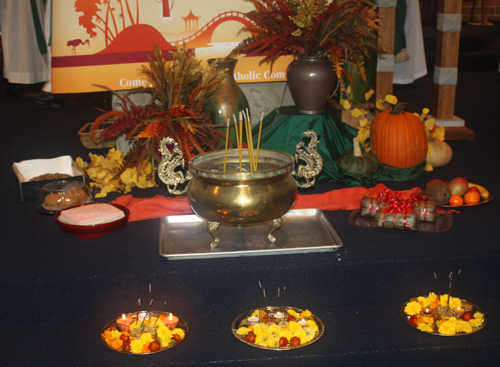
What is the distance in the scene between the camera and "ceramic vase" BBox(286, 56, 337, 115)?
2.38 m

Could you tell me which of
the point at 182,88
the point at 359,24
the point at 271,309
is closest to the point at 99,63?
the point at 182,88

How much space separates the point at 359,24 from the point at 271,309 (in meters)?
1.39

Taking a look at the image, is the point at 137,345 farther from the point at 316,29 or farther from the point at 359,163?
the point at 316,29

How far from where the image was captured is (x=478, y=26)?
24.5 feet

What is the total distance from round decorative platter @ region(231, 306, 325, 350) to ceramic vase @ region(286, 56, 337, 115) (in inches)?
46.8

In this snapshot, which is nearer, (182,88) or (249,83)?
(182,88)

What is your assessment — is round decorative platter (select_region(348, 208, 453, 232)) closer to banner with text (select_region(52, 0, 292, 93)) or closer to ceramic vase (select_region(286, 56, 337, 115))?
ceramic vase (select_region(286, 56, 337, 115))

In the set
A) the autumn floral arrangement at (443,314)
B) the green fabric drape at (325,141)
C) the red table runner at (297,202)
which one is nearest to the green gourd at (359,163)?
the green fabric drape at (325,141)

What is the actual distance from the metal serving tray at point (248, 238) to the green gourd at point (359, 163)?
0.52m

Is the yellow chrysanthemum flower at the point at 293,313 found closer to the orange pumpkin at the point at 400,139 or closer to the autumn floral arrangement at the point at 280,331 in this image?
the autumn floral arrangement at the point at 280,331

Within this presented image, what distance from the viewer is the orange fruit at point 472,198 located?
2.01m

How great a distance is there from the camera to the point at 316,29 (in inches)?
90.6

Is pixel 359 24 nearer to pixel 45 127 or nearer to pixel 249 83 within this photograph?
pixel 249 83

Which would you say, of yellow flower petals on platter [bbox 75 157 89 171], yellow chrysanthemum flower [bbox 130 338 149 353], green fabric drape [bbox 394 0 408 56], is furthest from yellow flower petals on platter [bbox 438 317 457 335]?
green fabric drape [bbox 394 0 408 56]
